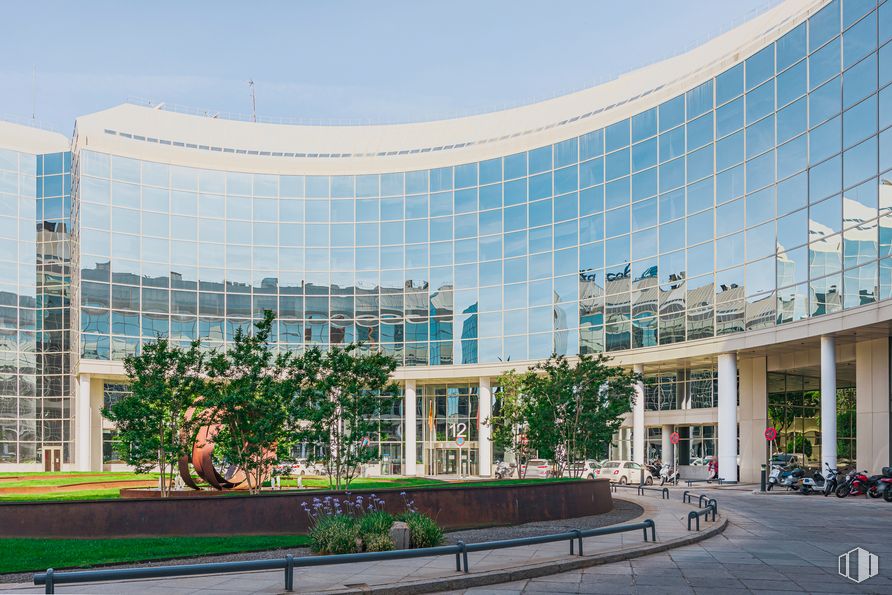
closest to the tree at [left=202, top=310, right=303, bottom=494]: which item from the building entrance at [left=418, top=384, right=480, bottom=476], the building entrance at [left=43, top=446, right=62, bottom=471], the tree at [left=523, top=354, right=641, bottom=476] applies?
the tree at [left=523, top=354, right=641, bottom=476]

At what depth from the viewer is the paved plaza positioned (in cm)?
1407

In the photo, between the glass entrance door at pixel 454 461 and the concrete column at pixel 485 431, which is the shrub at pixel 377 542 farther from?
the glass entrance door at pixel 454 461

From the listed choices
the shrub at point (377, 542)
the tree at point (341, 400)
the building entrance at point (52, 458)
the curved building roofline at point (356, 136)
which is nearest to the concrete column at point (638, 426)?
the curved building roofline at point (356, 136)

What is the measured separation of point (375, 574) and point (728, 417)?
3911 cm

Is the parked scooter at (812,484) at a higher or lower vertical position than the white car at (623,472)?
higher

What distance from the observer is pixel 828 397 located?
4222 cm

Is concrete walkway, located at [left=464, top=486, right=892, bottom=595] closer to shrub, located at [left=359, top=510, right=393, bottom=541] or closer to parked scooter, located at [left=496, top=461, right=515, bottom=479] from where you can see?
shrub, located at [left=359, top=510, right=393, bottom=541]

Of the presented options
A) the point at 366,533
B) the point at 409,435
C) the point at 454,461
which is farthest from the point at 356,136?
the point at 366,533

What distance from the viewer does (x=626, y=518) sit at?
1061 inches

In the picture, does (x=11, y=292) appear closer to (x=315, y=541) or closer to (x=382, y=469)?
(x=382, y=469)

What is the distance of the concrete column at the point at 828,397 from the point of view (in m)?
41.7

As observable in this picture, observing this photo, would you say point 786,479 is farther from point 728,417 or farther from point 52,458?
point 52,458

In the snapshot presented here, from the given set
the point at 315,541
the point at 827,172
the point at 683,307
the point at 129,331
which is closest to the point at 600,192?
the point at 683,307

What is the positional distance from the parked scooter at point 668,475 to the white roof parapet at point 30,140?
47.4 metres
